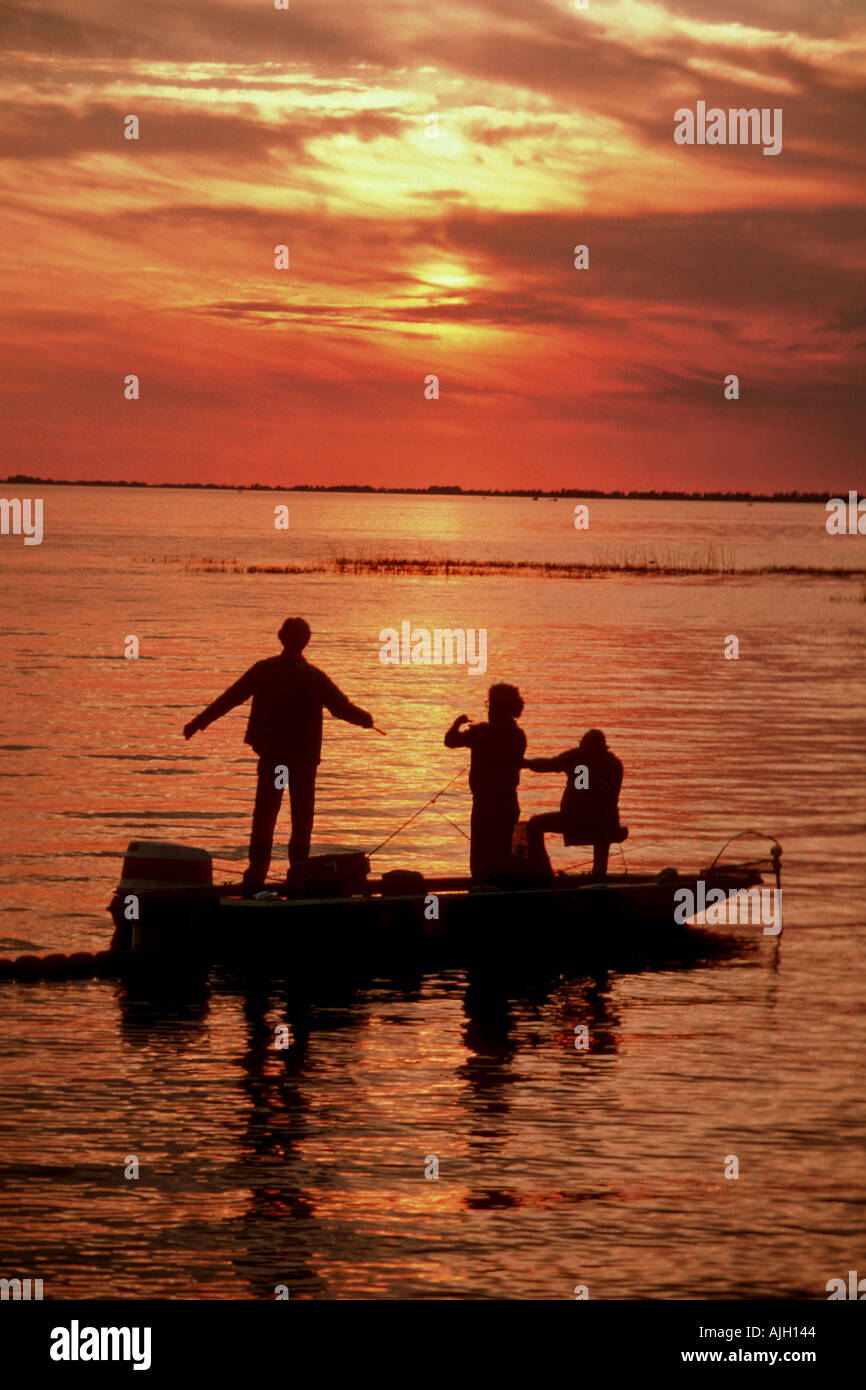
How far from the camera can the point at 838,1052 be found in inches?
540

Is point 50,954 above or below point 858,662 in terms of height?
below

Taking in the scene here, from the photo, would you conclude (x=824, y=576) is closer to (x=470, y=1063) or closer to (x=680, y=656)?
(x=680, y=656)

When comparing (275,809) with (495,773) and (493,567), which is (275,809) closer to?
(495,773)

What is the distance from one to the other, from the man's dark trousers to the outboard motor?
0.82 m

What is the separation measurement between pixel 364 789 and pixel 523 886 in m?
10.1

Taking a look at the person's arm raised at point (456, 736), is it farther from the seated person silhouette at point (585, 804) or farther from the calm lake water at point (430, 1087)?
the calm lake water at point (430, 1087)

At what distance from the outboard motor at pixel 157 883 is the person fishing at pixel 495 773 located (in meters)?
2.52

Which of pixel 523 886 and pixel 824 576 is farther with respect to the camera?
pixel 824 576

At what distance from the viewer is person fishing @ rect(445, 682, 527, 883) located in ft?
53.2

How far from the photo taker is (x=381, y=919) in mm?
15930
